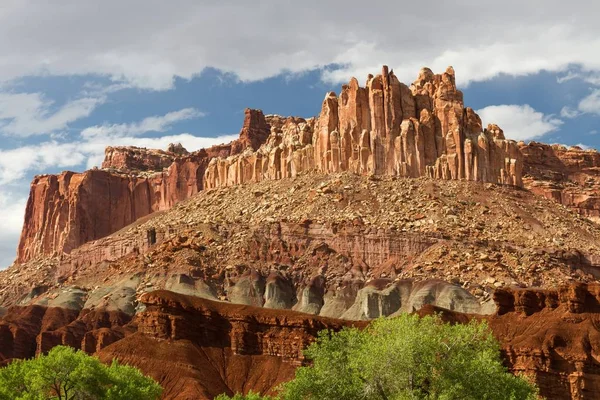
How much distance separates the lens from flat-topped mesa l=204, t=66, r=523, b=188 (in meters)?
171

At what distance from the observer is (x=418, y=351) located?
63.1 meters

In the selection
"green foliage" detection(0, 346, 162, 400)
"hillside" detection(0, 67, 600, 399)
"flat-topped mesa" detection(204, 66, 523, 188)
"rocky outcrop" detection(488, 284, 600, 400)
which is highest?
"flat-topped mesa" detection(204, 66, 523, 188)

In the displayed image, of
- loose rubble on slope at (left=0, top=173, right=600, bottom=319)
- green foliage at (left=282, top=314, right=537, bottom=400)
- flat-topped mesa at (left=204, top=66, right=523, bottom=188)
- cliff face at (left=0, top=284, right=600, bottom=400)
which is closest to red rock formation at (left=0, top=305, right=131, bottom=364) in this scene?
loose rubble on slope at (left=0, top=173, right=600, bottom=319)

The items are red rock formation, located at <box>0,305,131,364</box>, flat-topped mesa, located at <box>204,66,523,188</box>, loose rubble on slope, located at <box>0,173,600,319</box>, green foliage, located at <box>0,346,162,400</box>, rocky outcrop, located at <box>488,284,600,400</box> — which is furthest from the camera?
flat-topped mesa, located at <box>204,66,523,188</box>

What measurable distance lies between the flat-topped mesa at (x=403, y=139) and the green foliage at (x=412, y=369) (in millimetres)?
103518

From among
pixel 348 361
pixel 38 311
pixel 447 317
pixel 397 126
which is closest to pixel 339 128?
pixel 397 126

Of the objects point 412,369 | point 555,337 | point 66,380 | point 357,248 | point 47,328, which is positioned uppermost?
point 357,248

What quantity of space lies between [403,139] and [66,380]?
107155 mm

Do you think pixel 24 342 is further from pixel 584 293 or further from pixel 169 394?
pixel 584 293

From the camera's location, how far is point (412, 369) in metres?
63.0

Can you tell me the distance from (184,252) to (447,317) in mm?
45470

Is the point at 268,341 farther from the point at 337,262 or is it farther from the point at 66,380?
the point at 66,380

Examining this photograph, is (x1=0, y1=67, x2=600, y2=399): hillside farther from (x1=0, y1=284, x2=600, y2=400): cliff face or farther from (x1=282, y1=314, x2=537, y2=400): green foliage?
(x1=282, y1=314, x2=537, y2=400): green foliage

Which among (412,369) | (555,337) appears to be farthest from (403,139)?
(412,369)
